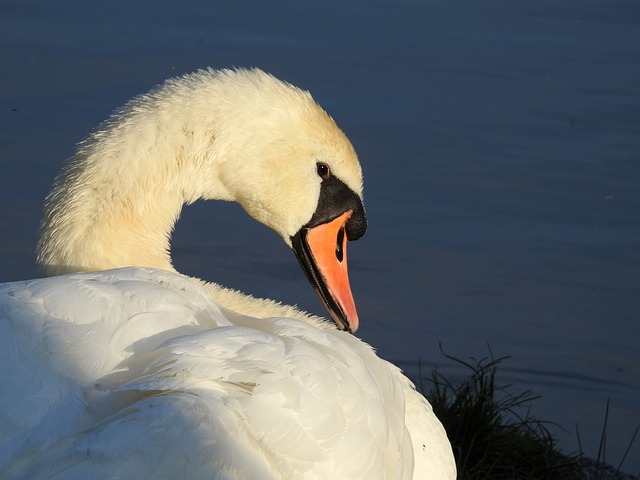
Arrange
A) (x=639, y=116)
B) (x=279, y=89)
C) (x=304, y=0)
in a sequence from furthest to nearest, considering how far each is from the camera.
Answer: (x=304, y=0) < (x=639, y=116) < (x=279, y=89)

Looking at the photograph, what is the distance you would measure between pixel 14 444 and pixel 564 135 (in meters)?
6.03

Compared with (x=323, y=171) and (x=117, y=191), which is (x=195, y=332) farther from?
(x=323, y=171)

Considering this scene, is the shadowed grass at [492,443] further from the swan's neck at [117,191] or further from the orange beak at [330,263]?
the swan's neck at [117,191]

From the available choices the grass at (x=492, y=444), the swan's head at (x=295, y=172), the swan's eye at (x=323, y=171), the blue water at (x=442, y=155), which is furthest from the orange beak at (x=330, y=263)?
the blue water at (x=442, y=155)

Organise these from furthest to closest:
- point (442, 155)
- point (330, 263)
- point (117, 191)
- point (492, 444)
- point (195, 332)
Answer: point (442, 155) → point (492, 444) → point (330, 263) → point (117, 191) → point (195, 332)

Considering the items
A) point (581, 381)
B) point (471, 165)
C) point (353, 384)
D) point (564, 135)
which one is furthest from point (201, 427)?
point (564, 135)

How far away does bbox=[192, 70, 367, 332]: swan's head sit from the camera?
4.29 m

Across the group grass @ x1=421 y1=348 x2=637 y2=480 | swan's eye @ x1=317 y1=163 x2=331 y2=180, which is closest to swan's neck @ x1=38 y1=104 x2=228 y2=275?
swan's eye @ x1=317 y1=163 x2=331 y2=180

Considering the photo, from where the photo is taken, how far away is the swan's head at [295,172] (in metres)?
4.29

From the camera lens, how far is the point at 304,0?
10289 millimetres

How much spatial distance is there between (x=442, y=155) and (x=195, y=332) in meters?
4.83

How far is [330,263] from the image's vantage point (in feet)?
15.4

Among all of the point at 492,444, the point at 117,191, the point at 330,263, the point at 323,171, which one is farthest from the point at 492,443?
the point at 117,191

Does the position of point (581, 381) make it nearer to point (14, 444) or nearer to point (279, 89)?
point (279, 89)
